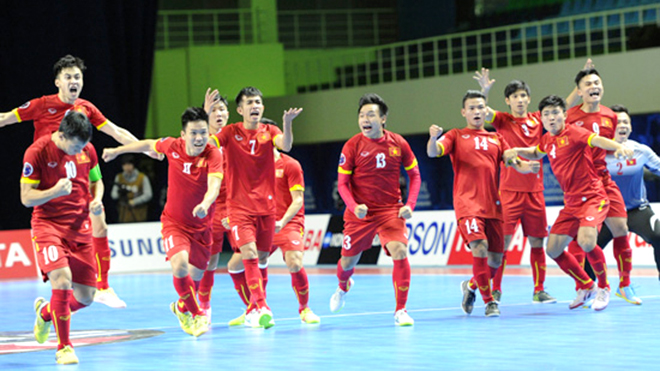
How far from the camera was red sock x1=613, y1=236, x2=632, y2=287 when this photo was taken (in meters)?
10.9

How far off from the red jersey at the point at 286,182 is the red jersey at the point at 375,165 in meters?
0.78

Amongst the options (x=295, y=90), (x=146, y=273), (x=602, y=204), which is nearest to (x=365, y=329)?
(x=602, y=204)

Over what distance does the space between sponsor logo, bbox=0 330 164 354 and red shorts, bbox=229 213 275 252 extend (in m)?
1.17

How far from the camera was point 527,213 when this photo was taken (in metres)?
11.4

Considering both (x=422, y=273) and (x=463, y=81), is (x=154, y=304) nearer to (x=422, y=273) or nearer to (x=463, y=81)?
(x=422, y=273)

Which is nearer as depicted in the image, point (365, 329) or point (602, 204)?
point (365, 329)

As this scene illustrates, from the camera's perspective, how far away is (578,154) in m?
10.5

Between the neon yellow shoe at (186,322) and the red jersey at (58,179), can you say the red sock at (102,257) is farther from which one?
the red jersey at (58,179)

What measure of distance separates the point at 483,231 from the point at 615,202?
161 cm

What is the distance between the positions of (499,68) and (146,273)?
319 inches

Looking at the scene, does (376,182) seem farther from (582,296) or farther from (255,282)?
(582,296)

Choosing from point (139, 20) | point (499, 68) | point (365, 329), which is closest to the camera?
point (365, 329)

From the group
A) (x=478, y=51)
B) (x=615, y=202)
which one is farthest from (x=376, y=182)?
(x=478, y=51)

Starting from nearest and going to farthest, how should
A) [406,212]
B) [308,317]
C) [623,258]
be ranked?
[406,212]
[308,317]
[623,258]
